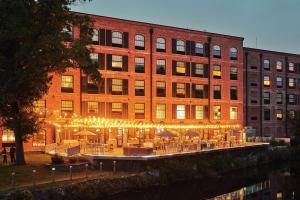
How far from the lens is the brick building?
69938mm

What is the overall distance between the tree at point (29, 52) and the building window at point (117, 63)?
17.3m

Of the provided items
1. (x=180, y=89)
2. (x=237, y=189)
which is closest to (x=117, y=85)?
(x=180, y=89)

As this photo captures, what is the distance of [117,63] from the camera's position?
52469 mm

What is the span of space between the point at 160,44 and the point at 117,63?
6.65 metres

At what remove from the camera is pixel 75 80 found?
4925cm

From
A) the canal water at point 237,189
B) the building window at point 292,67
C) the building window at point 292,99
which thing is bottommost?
the canal water at point 237,189

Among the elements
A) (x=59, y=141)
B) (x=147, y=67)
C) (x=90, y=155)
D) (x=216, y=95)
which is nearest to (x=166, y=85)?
(x=147, y=67)

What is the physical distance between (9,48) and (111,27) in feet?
67.7

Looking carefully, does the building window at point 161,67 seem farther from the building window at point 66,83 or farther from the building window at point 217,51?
the building window at point 66,83

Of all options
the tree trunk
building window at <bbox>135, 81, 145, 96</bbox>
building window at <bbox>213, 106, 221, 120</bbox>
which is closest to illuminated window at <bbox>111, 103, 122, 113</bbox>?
building window at <bbox>135, 81, 145, 96</bbox>

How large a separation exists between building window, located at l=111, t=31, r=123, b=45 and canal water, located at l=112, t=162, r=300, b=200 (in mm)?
19500

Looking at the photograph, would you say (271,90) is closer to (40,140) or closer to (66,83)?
(66,83)

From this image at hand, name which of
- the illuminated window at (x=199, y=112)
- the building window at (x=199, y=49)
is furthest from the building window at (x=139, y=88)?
the building window at (x=199, y=49)

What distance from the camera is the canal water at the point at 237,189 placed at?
33312 millimetres
